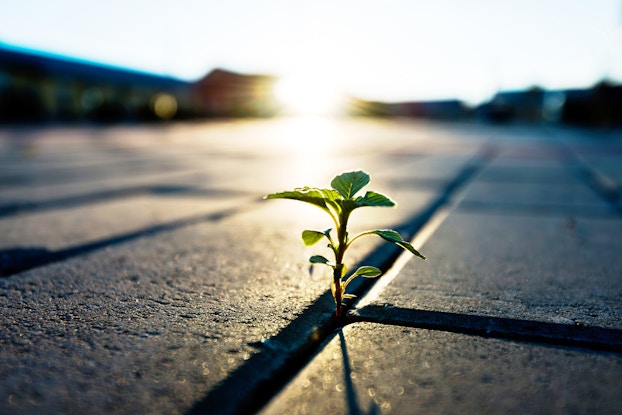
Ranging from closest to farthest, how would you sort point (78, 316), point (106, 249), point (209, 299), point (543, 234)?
point (78, 316) → point (209, 299) → point (106, 249) → point (543, 234)

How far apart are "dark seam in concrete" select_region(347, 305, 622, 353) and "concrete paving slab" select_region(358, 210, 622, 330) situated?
2cm

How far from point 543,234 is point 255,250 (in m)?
1.14

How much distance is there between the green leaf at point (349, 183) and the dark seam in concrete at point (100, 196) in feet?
6.68

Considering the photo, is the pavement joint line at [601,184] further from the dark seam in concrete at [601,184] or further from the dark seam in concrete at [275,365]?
the dark seam in concrete at [275,365]

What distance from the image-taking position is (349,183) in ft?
3.26

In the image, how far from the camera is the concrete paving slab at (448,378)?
0.71m

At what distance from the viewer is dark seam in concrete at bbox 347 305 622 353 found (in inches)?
36.7

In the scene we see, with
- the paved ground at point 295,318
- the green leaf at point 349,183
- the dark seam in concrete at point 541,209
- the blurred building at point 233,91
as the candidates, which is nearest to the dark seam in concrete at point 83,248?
the paved ground at point 295,318

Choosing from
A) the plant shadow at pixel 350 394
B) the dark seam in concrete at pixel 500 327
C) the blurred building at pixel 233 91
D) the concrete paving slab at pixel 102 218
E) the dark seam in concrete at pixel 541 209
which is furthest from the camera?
the blurred building at pixel 233 91

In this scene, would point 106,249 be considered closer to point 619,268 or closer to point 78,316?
point 78,316

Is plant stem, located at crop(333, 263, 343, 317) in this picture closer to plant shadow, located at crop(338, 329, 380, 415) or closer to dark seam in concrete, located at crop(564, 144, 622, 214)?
plant shadow, located at crop(338, 329, 380, 415)

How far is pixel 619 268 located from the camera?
148 centimetres

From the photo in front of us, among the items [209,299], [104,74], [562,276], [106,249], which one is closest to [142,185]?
[106,249]

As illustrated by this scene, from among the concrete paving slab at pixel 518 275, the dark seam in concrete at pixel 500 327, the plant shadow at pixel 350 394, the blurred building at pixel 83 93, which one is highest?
the blurred building at pixel 83 93
